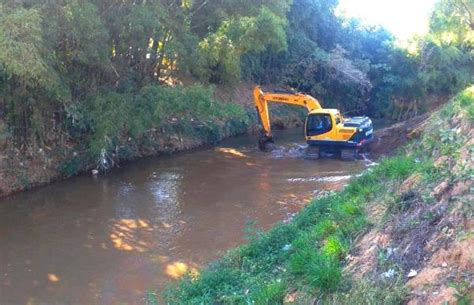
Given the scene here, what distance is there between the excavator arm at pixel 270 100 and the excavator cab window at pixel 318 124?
1063mm

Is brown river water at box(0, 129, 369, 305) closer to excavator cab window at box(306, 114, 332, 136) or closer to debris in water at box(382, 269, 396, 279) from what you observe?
excavator cab window at box(306, 114, 332, 136)

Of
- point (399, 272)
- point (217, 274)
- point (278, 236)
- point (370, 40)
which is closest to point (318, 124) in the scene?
point (278, 236)

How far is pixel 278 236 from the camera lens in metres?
8.59

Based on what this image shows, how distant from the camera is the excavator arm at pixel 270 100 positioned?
1955 centimetres

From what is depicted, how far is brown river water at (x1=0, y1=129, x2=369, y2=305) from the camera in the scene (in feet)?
29.8

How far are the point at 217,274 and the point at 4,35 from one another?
8821 mm

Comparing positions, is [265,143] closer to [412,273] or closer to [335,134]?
[335,134]

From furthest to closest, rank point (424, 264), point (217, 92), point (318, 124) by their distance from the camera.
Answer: point (217, 92), point (318, 124), point (424, 264)

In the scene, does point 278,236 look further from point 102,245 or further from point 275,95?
point 275,95

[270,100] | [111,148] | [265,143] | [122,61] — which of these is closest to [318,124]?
[270,100]

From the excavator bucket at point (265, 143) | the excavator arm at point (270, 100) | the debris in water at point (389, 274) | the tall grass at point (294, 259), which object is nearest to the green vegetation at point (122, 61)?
the excavator arm at point (270, 100)

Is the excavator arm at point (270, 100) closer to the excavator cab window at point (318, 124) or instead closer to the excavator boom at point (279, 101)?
the excavator boom at point (279, 101)

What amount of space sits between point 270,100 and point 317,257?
1409 cm

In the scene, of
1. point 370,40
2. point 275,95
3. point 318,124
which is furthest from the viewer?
point 370,40
